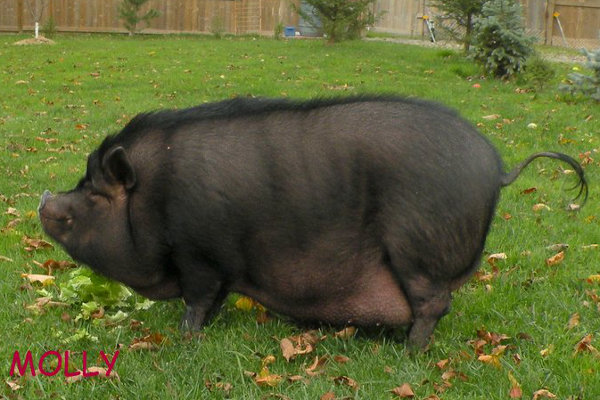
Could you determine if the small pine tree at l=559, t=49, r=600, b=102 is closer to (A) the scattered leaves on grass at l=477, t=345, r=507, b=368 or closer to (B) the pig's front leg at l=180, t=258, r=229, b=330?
(A) the scattered leaves on grass at l=477, t=345, r=507, b=368

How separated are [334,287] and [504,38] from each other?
1223 centimetres

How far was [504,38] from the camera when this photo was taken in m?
15.2

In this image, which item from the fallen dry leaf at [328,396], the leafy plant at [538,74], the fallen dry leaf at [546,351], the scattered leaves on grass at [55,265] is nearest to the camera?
the fallen dry leaf at [328,396]

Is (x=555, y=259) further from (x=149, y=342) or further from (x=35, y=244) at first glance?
(x=35, y=244)

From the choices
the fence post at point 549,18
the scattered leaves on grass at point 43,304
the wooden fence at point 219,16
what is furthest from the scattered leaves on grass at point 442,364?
the fence post at point 549,18

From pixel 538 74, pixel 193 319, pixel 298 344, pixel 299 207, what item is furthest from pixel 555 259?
pixel 538 74

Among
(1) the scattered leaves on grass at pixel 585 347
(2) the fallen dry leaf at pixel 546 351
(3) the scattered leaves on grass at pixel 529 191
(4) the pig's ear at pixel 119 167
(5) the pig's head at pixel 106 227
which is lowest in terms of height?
(2) the fallen dry leaf at pixel 546 351

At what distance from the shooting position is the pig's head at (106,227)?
4.11 m

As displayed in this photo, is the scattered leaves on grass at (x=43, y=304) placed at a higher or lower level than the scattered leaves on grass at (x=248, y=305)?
lower

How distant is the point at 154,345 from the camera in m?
4.07

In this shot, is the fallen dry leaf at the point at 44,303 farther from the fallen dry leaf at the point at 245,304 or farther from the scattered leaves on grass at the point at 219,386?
the scattered leaves on grass at the point at 219,386

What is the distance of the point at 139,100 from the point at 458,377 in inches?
405

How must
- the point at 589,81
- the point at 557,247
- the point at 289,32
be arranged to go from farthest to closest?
the point at 289,32 → the point at 589,81 → the point at 557,247

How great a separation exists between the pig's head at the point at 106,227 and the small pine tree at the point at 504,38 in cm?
1220
